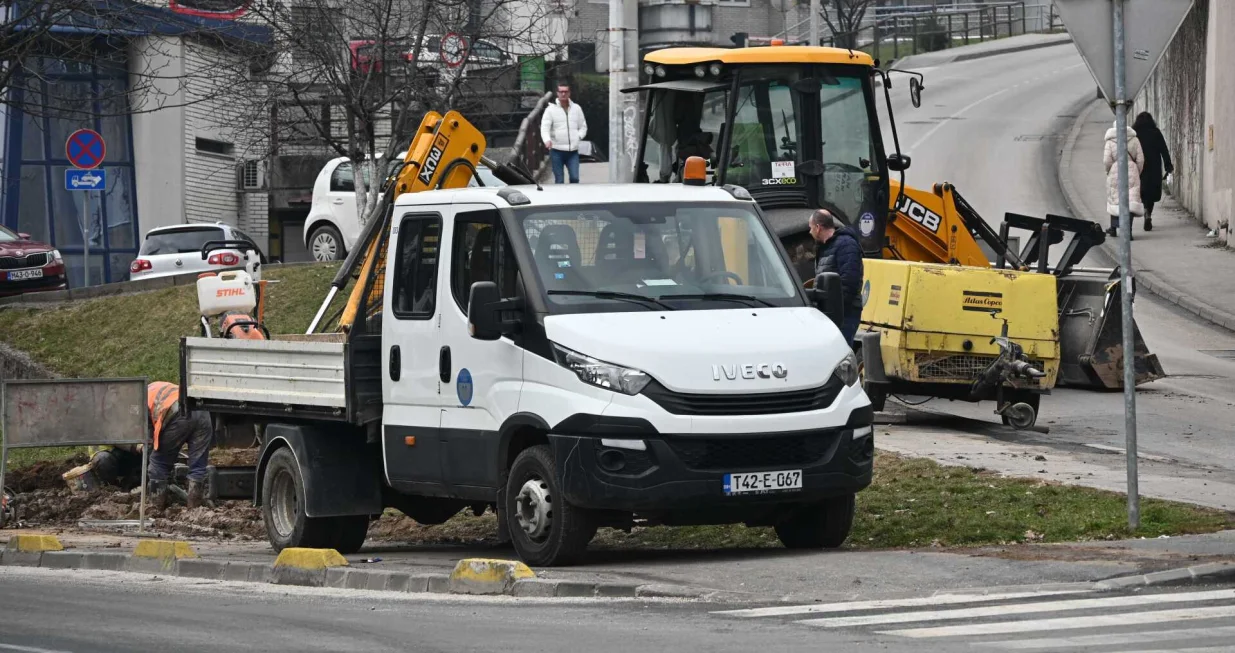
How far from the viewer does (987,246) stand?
1941 cm

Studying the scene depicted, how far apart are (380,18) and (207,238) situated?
7166mm

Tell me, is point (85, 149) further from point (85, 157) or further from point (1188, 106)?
point (1188, 106)

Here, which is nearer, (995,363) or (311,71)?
(995,363)

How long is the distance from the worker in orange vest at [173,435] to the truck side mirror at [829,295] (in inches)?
244

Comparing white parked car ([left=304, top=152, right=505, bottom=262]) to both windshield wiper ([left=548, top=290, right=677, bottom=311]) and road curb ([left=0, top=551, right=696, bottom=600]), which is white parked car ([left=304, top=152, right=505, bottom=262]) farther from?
windshield wiper ([left=548, top=290, right=677, bottom=311])

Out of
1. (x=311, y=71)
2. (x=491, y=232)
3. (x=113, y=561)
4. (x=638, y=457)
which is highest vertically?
(x=311, y=71)

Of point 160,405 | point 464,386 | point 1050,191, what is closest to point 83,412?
point 160,405

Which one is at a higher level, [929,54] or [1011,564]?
[929,54]

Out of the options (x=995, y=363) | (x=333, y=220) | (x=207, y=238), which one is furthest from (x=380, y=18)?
(x=995, y=363)

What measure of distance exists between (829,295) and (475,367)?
6.86ft

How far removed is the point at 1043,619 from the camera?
7.79 meters

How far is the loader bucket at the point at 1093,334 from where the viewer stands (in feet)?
55.2

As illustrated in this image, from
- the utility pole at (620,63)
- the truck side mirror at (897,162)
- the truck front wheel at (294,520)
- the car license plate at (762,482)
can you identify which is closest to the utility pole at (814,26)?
the utility pole at (620,63)

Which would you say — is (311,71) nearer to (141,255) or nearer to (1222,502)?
(141,255)
